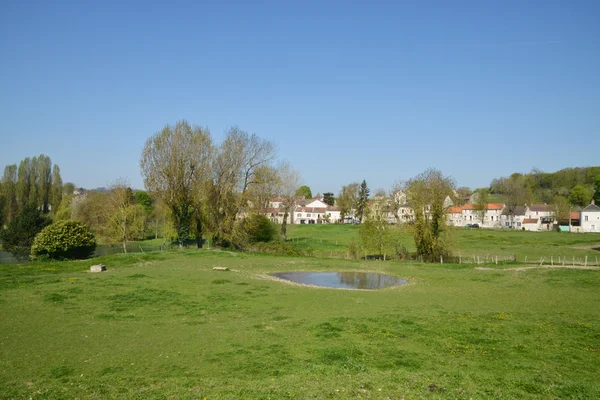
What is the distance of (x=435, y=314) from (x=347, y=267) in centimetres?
2122

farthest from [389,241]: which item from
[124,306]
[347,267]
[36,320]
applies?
[36,320]

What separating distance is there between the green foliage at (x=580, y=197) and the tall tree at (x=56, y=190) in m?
139

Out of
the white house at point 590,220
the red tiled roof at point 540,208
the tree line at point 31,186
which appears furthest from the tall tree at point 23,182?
the red tiled roof at point 540,208

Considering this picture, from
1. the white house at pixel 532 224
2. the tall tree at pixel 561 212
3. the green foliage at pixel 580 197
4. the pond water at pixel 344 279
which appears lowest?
the pond water at pixel 344 279

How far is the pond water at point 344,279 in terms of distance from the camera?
32.2 meters

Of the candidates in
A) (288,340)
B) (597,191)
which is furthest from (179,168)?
(597,191)

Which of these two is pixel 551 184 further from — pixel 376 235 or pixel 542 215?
pixel 376 235

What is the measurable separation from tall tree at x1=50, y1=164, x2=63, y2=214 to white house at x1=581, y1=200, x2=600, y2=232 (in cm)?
11310

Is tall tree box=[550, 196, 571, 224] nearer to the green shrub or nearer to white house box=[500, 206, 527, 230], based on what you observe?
white house box=[500, 206, 527, 230]

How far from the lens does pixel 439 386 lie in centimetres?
1125

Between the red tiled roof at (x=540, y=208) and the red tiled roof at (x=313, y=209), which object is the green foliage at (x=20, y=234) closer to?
the red tiled roof at (x=313, y=209)

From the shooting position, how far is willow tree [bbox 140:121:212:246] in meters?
52.7

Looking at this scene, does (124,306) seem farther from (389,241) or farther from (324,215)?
(324,215)

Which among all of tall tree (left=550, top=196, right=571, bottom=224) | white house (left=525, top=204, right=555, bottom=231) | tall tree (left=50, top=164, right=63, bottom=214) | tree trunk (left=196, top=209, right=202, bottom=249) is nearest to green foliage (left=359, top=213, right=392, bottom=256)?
tree trunk (left=196, top=209, right=202, bottom=249)
